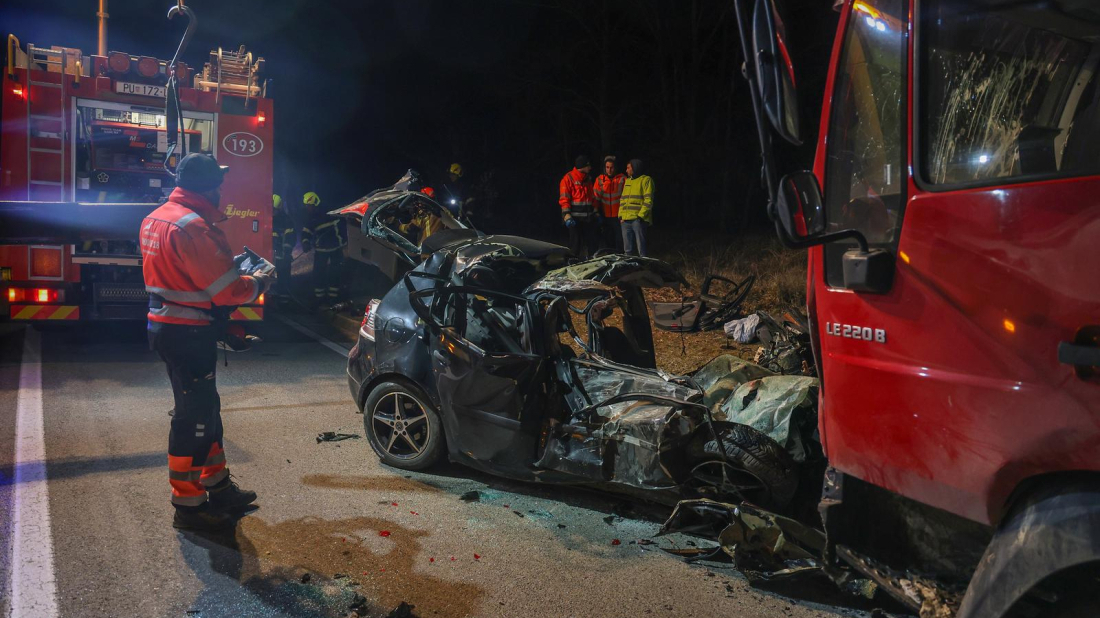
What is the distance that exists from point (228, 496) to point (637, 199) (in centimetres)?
952

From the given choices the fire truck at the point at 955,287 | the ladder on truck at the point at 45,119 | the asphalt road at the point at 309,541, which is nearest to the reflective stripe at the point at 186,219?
the asphalt road at the point at 309,541

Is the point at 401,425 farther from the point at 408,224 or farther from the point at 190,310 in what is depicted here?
the point at 408,224

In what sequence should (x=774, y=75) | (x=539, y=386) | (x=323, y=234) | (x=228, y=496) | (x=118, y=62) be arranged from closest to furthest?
(x=774, y=75)
(x=228, y=496)
(x=539, y=386)
(x=118, y=62)
(x=323, y=234)

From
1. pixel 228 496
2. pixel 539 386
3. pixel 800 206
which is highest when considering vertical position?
pixel 800 206

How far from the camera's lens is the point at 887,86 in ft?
8.70

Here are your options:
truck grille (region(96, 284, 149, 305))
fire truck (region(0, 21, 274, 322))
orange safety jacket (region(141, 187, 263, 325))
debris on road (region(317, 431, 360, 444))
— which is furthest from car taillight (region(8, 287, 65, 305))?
orange safety jacket (region(141, 187, 263, 325))

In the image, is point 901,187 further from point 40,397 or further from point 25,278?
point 25,278

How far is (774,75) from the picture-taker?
251 centimetres

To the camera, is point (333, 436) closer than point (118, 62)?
Yes

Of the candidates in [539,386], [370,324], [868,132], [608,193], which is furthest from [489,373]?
[608,193]

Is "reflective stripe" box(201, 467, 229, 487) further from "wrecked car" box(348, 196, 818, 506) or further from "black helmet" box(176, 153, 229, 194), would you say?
"black helmet" box(176, 153, 229, 194)

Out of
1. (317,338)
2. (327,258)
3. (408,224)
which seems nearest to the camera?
(408,224)

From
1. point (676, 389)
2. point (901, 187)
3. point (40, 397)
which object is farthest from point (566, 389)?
point (40, 397)

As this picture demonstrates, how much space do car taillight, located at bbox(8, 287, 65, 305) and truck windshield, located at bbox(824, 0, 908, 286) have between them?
8.94 m
